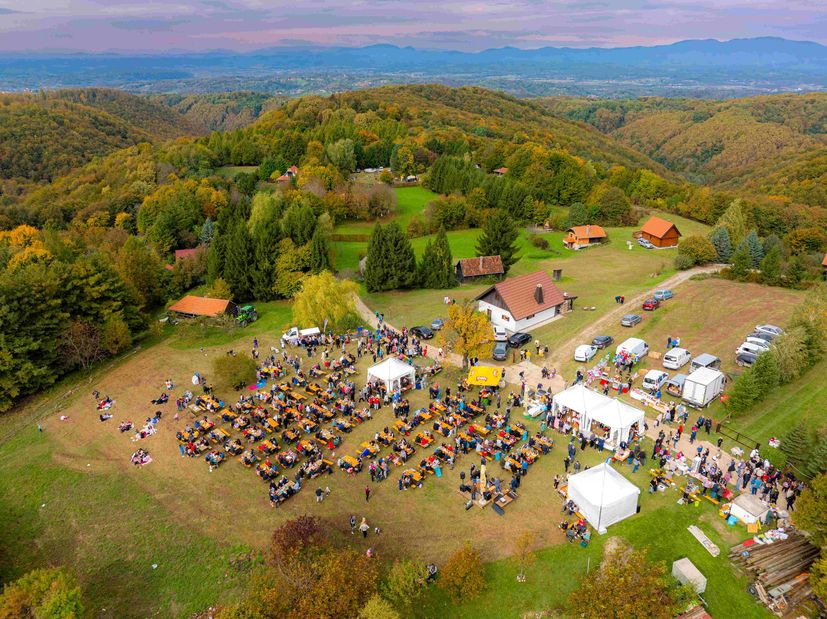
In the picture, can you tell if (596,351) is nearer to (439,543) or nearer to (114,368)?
(439,543)

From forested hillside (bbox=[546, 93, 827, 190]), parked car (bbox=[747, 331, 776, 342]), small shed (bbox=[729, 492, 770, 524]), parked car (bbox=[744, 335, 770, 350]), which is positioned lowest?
forested hillside (bbox=[546, 93, 827, 190])

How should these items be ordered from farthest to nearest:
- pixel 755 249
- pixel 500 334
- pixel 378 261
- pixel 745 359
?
pixel 755 249 < pixel 378 261 < pixel 500 334 < pixel 745 359

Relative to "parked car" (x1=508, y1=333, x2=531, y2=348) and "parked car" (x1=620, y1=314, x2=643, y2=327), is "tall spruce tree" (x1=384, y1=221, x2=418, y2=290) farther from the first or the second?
"parked car" (x1=620, y1=314, x2=643, y2=327)

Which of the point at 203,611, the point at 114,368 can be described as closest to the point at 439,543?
the point at 203,611

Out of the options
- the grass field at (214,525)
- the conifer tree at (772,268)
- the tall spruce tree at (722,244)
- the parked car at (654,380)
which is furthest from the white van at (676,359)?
the tall spruce tree at (722,244)

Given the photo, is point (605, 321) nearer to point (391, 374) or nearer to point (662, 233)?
point (391, 374)

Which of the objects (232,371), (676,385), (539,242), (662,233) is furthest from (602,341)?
(662,233)

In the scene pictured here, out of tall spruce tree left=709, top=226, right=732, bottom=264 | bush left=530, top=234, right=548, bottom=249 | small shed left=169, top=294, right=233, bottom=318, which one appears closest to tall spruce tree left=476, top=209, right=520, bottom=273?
bush left=530, top=234, right=548, bottom=249
